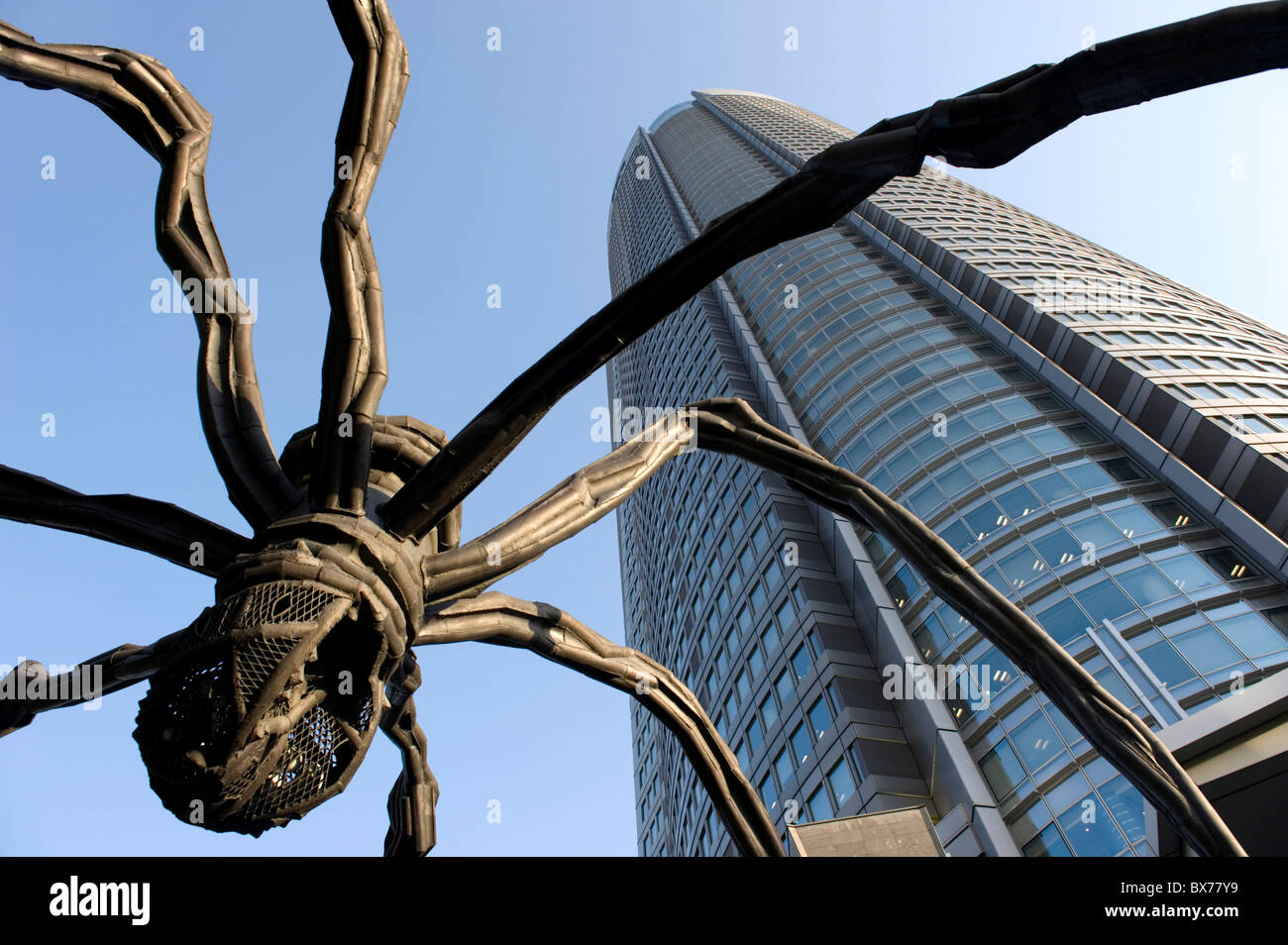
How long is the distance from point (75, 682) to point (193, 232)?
2.38m

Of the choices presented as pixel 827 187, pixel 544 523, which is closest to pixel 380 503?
pixel 544 523

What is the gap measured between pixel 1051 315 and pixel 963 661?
15920mm

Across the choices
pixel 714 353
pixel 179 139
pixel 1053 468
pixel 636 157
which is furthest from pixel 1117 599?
pixel 636 157

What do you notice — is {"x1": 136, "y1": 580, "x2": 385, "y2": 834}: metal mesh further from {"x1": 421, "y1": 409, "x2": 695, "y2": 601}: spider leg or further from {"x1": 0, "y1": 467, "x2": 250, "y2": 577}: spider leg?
{"x1": 0, "y1": 467, "x2": 250, "y2": 577}: spider leg

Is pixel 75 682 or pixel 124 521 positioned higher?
pixel 124 521

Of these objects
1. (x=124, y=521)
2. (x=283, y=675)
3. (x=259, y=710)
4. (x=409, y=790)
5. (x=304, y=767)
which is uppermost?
(x=124, y=521)

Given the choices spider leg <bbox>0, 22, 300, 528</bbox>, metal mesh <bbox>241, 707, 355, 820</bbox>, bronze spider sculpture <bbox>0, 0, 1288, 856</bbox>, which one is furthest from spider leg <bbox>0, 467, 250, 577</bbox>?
metal mesh <bbox>241, 707, 355, 820</bbox>

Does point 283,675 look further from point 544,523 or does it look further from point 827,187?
point 827,187

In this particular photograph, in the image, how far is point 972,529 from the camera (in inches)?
1067

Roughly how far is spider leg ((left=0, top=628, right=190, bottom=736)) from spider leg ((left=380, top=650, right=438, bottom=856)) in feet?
3.97

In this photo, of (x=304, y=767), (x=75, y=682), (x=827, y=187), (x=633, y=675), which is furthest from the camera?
(x=633, y=675)

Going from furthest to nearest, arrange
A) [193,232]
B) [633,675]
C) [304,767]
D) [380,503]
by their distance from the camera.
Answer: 1. [633,675]
2. [193,232]
3. [380,503]
4. [304,767]

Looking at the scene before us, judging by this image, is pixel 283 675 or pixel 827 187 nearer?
pixel 283 675
